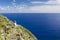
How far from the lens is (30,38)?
3834 cm

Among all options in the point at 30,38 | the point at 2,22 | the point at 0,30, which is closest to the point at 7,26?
the point at 2,22

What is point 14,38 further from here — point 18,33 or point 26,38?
point 26,38

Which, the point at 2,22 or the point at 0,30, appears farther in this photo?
the point at 2,22

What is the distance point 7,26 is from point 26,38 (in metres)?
5.09

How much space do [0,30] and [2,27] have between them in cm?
132

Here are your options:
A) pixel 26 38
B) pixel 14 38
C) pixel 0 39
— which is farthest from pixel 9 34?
pixel 26 38

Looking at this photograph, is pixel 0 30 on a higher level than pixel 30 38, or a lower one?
higher

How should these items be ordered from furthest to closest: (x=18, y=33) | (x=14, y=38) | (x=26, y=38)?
(x=26, y=38), (x=18, y=33), (x=14, y=38)

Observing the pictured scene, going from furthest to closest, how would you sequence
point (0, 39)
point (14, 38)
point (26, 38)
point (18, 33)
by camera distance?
1. point (26, 38)
2. point (18, 33)
3. point (14, 38)
4. point (0, 39)

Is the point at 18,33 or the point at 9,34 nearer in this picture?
the point at 9,34

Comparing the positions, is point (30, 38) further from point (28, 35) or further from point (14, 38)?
point (14, 38)

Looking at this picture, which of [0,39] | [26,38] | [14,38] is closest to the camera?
[0,39]

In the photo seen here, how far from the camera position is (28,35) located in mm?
38844

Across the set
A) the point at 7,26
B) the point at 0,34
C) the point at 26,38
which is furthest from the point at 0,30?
the point at 26,38
